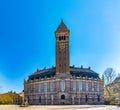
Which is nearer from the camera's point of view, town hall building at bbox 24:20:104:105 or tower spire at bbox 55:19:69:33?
town hall building at bbox 24:20:104:105

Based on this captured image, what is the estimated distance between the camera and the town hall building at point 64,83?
90.5 metres

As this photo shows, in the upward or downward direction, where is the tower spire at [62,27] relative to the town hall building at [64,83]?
upward

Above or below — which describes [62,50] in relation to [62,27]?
below

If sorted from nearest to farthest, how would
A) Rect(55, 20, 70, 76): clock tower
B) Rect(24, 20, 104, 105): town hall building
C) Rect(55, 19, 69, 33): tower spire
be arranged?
Result: Rect(24, 20, 104, 105): town hall building
Rect(55, 20, 70, 76): clock tower
Rect(55, 19, 69, 33): tower spire

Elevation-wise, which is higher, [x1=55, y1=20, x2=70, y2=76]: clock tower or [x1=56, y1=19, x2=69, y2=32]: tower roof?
[x1=56, y1=19, x2=69, y2=32]: tower roof

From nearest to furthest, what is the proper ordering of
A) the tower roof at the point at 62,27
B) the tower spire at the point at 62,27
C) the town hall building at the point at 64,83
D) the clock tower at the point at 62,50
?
the town hall building at the point at 64,83 → the clock tower at the point at 62,50 → the tower spire at the point at 62,27 → the tower roof at the point at 62,27

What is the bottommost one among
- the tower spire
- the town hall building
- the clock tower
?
the town hall building

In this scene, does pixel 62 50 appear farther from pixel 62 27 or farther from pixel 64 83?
pixel 64 83

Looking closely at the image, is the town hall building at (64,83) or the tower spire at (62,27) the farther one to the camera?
the tower spire at (62,27)

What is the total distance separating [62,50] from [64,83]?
11.9 m

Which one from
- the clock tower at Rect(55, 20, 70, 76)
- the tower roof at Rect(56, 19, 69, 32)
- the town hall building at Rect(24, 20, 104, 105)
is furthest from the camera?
the tower roof at Rect(56, 19, 69, 32)

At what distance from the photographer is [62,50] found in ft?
315

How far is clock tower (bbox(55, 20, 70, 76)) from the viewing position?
93875 mm

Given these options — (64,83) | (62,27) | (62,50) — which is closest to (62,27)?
(62,27)
